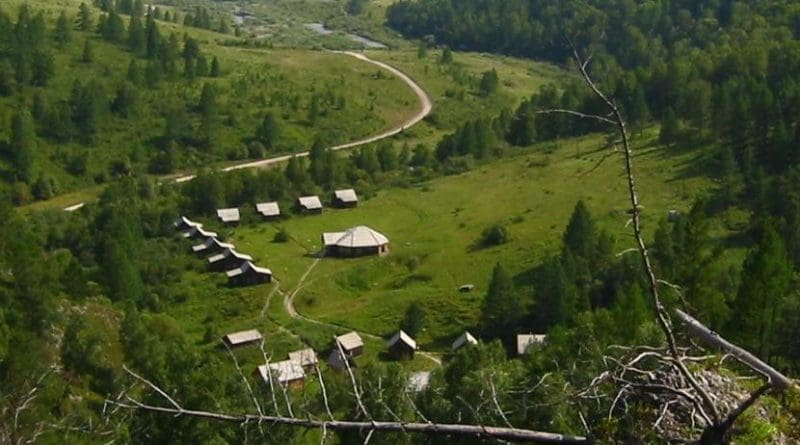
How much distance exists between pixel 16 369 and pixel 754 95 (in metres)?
72.9

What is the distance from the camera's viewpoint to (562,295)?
55.1 metres

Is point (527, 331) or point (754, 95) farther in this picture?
point (754, 95)

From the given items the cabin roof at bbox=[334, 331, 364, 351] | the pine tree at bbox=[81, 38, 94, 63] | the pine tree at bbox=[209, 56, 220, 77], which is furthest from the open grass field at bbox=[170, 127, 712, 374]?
the pine tree at bbox=[81, 38, 94, 63]

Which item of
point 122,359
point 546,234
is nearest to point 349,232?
point 546,234

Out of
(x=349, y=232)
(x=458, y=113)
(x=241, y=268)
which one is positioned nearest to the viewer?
(x=241, y=268)

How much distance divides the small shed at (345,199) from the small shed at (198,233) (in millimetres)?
13693

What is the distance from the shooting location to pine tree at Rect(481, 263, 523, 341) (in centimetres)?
5622

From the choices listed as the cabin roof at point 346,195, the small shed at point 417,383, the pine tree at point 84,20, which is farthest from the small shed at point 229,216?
the pine tree at point 84,20

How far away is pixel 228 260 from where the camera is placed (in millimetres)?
73625

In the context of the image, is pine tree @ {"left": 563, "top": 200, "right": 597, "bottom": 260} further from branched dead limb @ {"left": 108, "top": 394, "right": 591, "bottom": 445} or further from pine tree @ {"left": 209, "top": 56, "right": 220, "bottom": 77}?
pine tree @ {"left": 209, "top": 56, "right": 220, "bottom": 77}

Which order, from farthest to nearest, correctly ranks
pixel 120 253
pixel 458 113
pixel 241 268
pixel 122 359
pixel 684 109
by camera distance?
pixel 458 113 → pixel 684 109 → pixel 241 268 → pixel 120 253 → pixel 122 359

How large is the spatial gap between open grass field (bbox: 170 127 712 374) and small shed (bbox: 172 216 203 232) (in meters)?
2.24

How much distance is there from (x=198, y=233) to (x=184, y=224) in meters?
3.81

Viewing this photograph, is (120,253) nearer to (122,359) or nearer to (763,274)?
(122,359)
